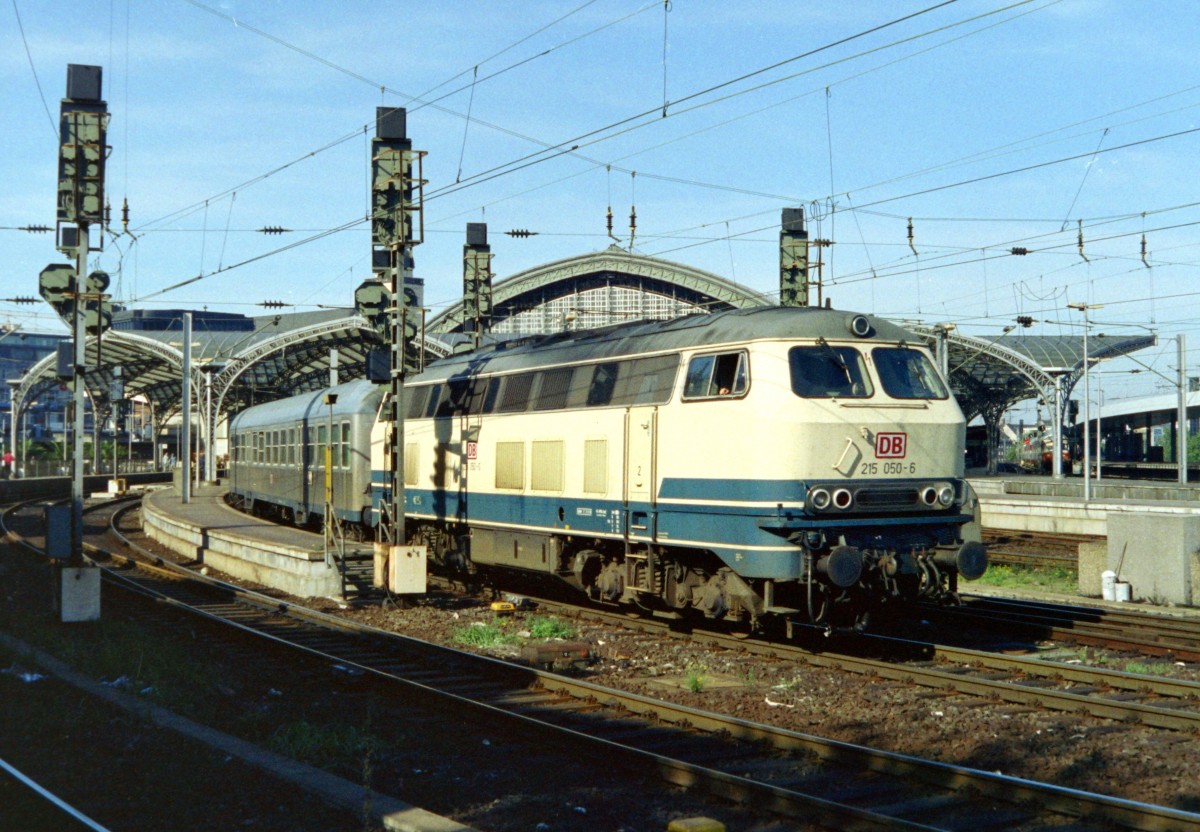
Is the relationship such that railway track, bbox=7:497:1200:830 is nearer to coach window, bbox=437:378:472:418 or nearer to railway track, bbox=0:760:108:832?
railway track, bbox=0:760:108:832

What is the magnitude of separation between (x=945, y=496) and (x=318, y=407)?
65.9 ft

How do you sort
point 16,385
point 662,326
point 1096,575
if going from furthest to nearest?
point 16,385
point 1096,575
point 662,326

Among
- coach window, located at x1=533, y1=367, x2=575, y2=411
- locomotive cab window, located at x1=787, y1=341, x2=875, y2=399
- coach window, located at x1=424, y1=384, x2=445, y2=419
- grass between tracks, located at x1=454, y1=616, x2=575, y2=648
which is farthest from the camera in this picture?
coach window, located at x1=424, y1=384, x2=445, y2=419

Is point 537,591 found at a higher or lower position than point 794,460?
lower

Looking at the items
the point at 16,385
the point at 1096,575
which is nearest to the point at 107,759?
the point at 1096,575

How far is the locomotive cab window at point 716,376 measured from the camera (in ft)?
48.4

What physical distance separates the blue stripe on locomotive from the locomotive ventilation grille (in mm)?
156

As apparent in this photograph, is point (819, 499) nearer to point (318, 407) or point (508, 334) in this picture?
point (318, 407)

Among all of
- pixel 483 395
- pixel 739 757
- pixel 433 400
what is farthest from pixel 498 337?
pixel 739 757

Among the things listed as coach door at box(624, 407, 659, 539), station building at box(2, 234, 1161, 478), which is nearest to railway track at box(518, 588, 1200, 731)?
coach door at box(624, 407, 659, 539)

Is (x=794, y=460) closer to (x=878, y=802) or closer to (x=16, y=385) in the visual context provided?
(x=878, y=802)

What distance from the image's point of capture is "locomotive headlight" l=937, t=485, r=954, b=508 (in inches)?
593

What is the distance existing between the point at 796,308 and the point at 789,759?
23.0 feet

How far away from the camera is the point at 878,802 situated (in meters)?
8.88
